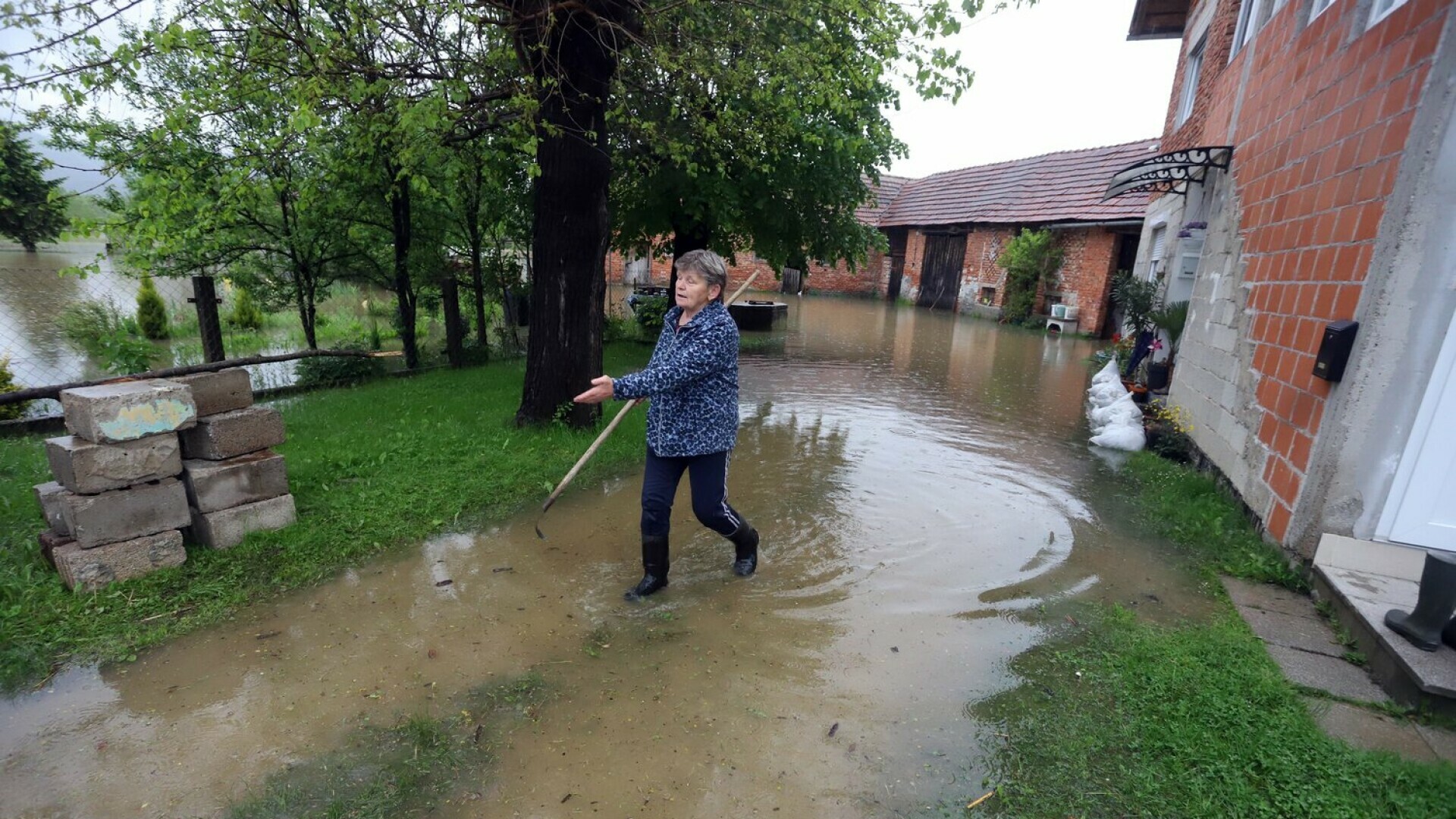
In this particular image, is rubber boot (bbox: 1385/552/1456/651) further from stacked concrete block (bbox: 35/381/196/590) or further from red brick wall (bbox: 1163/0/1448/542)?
stacked concrete block (bbox: 35/381/196/590)

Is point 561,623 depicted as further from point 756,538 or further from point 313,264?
point 313,264

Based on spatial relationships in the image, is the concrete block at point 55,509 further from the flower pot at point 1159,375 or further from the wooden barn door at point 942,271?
the wooden barn door at point 942,271

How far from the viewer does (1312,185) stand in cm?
479

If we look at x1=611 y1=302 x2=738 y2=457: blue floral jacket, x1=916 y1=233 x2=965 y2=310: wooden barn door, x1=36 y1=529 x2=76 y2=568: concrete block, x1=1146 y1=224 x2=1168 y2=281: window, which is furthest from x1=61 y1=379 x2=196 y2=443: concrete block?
x1=916 y1=233 x2=965 y2=310: wooden barn door

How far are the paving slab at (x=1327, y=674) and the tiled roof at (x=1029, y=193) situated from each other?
15.1 metres

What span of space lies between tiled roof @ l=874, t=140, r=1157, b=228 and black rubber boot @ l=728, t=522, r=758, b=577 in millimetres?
15806

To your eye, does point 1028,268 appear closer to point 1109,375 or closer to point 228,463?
point 1109,375

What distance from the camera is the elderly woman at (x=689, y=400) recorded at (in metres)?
3.45

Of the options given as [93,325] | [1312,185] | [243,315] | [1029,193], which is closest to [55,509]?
[1312,185]

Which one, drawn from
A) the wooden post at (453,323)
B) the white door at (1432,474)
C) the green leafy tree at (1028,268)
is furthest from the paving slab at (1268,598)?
the green leafy tree at (1028,268)

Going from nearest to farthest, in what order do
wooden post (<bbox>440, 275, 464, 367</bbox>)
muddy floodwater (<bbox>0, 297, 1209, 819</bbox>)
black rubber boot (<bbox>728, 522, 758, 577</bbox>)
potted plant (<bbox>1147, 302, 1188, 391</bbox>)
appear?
muddy floodwater (<bbox>0, 297, 1209, 819</bbox>) < black rubber boot (<bbox>728, 522, 758, 577</bbox>) < potted plant (<bbox>1147, 302, 1188, 391</bbox>) < wooden post (<bbox>440, 275, 464, 367</bbox>)

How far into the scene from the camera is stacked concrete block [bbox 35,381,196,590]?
11.3 ft

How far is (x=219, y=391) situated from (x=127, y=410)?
49cm

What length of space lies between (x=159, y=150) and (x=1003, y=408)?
380 inches
